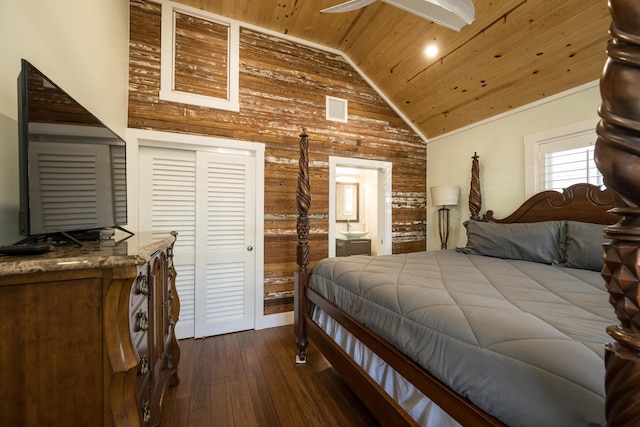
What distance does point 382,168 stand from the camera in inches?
146

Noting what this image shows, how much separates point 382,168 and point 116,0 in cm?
323

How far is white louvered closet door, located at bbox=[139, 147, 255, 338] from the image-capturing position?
2.59 meters

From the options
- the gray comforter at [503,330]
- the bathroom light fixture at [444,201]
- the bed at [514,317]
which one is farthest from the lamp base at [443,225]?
the gray comforter at [503,330]

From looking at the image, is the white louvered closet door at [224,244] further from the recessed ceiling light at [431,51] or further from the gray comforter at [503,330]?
the recessed ceiling light at [431,51]

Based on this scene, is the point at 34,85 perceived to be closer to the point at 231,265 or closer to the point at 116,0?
the point at 116,0

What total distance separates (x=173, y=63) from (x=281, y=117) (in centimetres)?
119

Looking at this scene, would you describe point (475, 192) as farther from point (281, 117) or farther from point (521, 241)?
point (281, 117)

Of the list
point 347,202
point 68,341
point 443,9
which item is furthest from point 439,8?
point 347,202

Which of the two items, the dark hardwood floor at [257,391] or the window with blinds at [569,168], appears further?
the window with blinds at [569,168]

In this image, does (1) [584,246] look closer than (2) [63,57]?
No

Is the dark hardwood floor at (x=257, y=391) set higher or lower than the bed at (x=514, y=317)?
lower

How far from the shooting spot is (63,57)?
54.9 inches

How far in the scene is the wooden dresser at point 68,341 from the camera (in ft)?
2.23

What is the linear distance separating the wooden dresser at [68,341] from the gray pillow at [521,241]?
9.30ft
